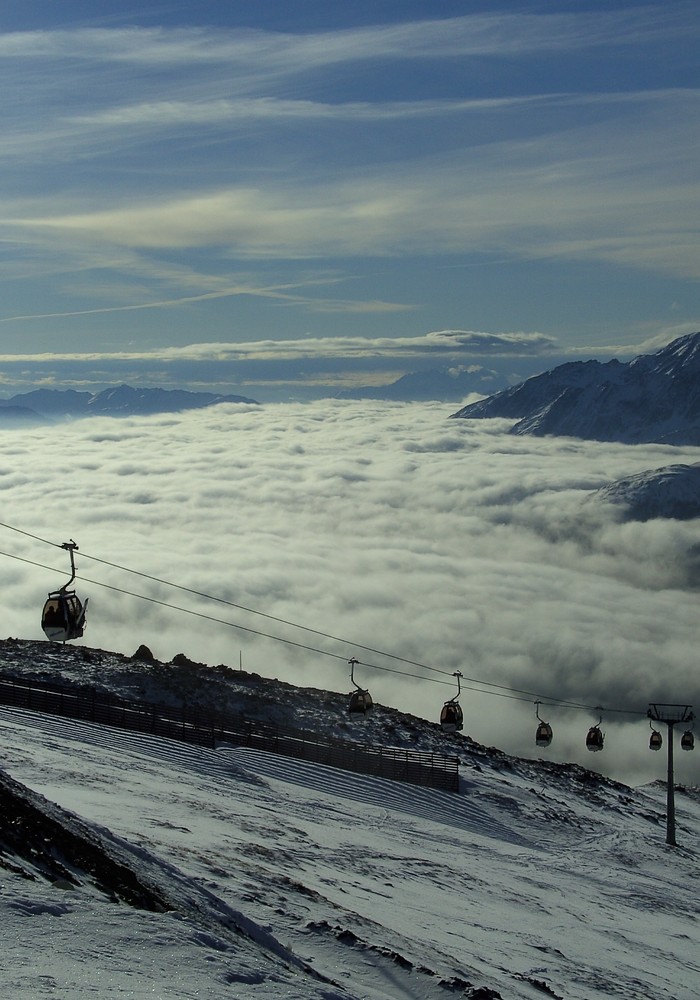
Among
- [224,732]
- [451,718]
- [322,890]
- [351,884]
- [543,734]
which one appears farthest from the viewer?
[543,734]

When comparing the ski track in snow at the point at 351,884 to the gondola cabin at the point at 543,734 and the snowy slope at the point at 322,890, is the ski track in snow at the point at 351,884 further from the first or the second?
the gondola cabin at the point at 543,734

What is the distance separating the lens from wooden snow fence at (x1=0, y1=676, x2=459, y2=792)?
4697cm

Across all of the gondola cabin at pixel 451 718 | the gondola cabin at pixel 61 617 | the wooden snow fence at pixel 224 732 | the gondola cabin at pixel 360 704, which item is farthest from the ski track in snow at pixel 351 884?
the gondola cabin at pixel 61 617

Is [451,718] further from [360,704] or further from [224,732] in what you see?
[224,732]

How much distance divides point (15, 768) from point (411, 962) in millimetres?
15585

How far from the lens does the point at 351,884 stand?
26.0 metres

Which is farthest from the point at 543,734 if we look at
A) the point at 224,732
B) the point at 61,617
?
the point at 61,617

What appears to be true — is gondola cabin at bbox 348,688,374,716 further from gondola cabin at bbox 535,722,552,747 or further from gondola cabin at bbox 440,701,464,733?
gondola cabin at bbox 535,722,552,747

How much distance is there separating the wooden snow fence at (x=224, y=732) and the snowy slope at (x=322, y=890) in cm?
187

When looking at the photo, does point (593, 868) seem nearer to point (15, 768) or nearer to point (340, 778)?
point (340, 778)

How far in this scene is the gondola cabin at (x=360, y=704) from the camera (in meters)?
47.6

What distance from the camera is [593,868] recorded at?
40.8 meters

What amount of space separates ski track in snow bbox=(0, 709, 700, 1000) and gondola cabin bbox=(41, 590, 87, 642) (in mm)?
4105

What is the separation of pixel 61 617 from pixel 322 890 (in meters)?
10.2
